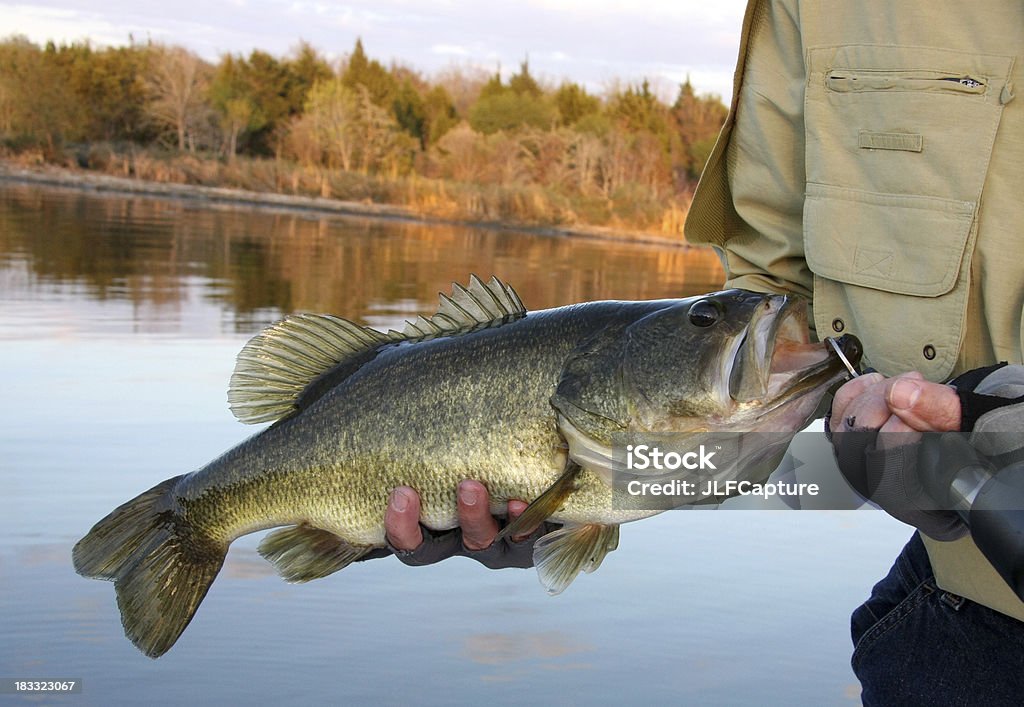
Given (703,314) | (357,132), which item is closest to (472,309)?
(703,314)

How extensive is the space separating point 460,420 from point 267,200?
27.2m

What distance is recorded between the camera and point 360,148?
36375 millimetres

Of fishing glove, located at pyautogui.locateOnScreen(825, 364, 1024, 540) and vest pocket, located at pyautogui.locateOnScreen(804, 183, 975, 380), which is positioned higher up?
vest pocket, located at pyautogui.locateOnScreen(804, 183, 975, 380)

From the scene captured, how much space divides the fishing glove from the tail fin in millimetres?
1575

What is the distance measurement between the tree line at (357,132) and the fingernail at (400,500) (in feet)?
77.7

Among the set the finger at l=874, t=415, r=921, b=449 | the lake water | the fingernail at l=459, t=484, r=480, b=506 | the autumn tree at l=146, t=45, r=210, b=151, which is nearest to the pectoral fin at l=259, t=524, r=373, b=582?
the fingernail at l=459, t=484, r=480, b=506

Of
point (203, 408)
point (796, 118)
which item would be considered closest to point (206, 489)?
point (796, 118)

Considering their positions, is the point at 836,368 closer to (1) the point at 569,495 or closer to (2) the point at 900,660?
(1) the point at 569,495

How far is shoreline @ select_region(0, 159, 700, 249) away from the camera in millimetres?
26000

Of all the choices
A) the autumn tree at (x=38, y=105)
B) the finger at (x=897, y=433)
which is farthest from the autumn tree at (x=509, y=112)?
the finger at (x=897, y=433)

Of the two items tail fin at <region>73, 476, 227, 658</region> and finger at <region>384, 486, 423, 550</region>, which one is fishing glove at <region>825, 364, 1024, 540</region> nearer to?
finger at <region>384, 486, 423, 550</region>

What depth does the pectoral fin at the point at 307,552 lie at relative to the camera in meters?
2.75

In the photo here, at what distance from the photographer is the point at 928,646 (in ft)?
8.16

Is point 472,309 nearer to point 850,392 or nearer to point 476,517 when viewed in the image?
point 476,517
